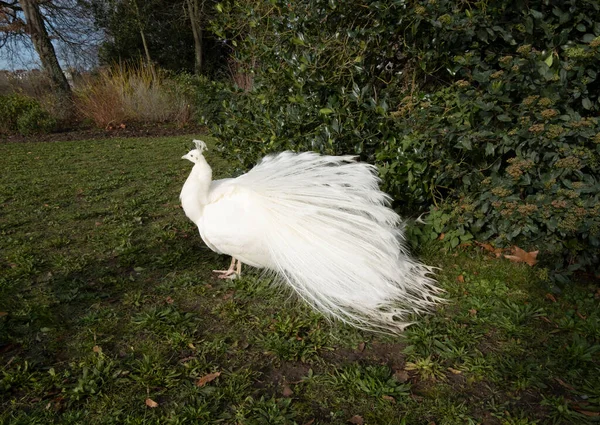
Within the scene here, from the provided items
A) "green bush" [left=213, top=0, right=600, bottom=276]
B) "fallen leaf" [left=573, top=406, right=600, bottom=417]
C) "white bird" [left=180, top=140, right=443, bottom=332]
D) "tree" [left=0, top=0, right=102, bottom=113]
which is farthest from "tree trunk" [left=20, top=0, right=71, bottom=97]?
"fallen leaf" [left=573, top=406, right=600, bottom=417]

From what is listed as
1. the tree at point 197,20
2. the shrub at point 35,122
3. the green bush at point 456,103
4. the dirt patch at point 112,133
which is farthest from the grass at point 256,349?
the tree at point 197,20

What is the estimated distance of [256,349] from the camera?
2.50m

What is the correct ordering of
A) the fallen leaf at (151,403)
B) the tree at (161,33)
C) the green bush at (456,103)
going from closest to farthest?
the fallen leaf at (151,403) → the green bush at (456,103) → the tree at (161,33)

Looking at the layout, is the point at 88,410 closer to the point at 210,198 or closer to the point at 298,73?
the point at 210,198

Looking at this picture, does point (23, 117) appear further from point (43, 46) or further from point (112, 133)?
point (43, 46)

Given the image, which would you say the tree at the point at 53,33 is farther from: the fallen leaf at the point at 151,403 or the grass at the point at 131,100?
the fallen leaf at the point at 151,403

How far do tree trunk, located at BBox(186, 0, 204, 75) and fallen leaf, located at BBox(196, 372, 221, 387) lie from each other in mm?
15694

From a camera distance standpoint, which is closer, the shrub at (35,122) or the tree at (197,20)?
the shrub at (35,122)

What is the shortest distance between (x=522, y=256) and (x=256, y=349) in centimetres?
223

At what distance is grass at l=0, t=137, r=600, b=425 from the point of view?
2.04m

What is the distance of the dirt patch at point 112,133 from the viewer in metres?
10.6

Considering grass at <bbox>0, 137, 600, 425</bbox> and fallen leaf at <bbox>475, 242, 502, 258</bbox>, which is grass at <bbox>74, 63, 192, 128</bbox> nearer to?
grass at <bbox>0, 137, 600, 425</bbox>

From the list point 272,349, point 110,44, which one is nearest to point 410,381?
point 272,349

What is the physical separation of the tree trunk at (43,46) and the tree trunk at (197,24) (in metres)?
5.00
